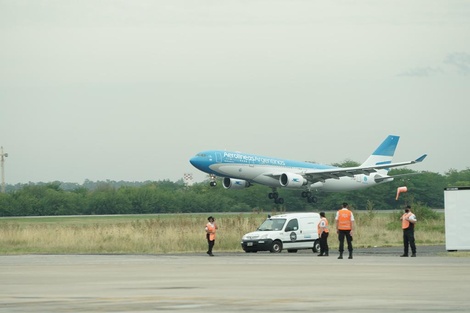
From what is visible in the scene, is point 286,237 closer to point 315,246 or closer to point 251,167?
point 315,246

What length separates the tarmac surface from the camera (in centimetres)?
1720

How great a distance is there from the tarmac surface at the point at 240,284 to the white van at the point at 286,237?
186 inches

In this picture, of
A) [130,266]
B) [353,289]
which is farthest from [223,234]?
[353,289]

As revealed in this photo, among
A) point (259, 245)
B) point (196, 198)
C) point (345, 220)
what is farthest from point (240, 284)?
point (196, 198)

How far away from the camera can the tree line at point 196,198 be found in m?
92.7

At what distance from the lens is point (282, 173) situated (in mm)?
82188

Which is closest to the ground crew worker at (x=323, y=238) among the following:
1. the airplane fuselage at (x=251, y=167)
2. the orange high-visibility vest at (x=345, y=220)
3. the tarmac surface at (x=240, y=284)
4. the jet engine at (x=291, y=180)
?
the tarmac surface at (x=240, y=284)

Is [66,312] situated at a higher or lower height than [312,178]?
lower

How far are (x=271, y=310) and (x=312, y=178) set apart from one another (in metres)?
69.1

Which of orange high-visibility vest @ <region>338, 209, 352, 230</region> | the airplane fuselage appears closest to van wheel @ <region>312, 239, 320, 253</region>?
orange high-visibility vest @ <region>338, 209, 352, 230</region>

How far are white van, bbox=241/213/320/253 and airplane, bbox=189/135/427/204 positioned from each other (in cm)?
3926

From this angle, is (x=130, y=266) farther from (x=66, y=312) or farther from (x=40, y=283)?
(x=66, y=312)

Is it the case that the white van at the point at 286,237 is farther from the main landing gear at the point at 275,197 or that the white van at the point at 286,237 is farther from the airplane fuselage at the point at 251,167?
the main landing gear at the point at 275,197

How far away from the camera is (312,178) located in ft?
279
